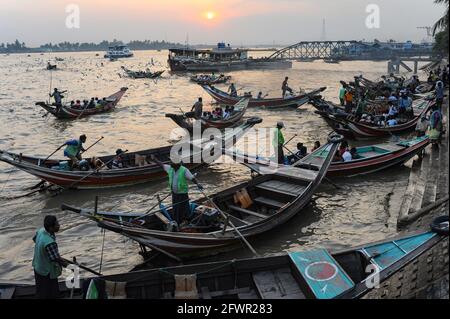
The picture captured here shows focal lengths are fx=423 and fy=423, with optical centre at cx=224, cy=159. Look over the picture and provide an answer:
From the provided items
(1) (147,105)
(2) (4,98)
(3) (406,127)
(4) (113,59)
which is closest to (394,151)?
(3) (406,127)

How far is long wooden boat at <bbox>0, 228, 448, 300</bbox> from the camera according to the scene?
6.36m

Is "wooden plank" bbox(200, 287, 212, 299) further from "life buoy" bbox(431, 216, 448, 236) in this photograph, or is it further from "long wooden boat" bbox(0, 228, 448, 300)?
"life buoy" bbox(431, 216, 448, 236)

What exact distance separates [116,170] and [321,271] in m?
8.37

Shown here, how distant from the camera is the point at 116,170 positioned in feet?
43.5

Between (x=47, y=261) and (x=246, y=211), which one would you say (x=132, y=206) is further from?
(x=47, y=261)

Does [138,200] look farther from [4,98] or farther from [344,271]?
[4,98]

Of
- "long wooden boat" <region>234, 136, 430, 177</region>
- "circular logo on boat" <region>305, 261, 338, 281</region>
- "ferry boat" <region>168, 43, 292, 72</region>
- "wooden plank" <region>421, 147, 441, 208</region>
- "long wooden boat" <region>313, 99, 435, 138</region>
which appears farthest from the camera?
"ferry boat" <region>168, 43, 292, 72</region>

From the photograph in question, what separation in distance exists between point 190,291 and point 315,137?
16.0 m

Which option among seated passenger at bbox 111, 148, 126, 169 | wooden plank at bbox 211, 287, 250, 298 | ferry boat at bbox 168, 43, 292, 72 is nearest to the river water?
seated passenger at bbox 111, 148, 126, 169

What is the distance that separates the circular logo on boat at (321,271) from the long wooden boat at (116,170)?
24.7ft

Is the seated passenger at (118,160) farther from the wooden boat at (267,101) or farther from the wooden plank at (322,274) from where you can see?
the wooden boat at (267,101)

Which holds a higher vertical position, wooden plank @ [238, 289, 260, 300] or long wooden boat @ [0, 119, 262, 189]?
long wooden boat @ [0, 119, 262, 189]

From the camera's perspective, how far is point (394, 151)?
13930 millimetres

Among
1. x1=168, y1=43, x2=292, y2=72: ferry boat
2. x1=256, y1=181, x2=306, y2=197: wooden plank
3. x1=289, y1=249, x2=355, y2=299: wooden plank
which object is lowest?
x1=289, y1=249, x2=355, y2=299: wooden plank
